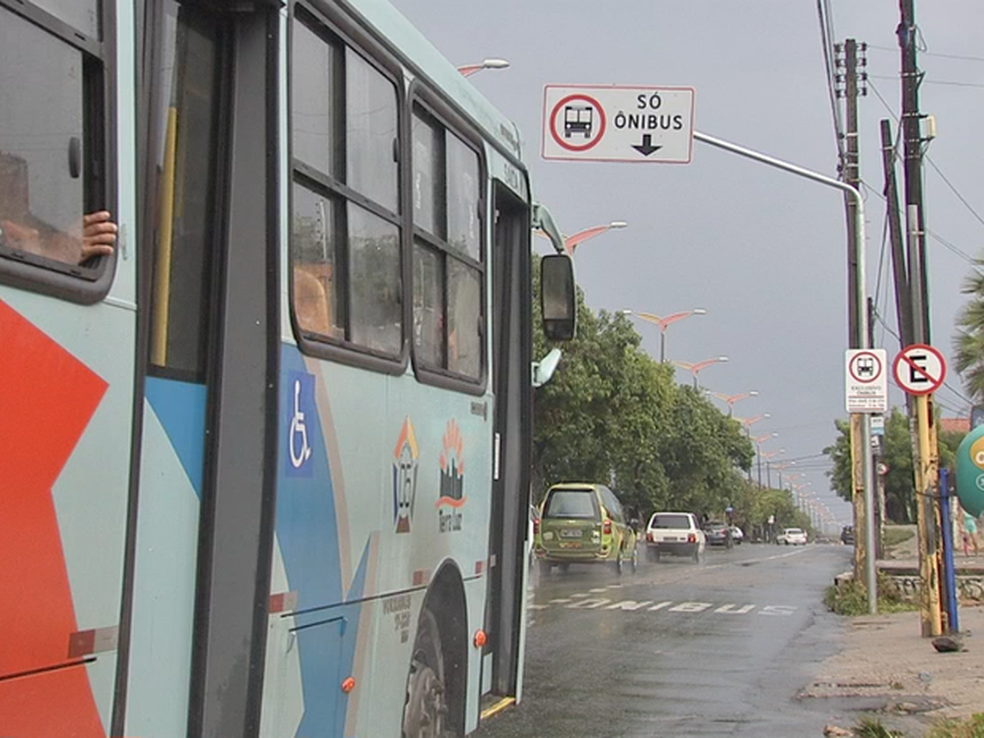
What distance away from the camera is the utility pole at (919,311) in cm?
1616

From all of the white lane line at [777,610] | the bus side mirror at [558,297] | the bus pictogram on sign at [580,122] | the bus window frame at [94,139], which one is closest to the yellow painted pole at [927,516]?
the bus pictogram on sign at [580,122]

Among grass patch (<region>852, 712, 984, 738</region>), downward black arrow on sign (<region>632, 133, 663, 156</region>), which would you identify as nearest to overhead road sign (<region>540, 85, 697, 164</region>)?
downward black arrow on sign (<region>632, 133, 663, 156</region>)

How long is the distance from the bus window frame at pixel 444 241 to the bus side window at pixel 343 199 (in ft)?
0.70

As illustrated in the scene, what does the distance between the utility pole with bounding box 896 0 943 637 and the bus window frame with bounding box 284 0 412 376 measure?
1126cm

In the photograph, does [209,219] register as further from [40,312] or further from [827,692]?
[827,692]

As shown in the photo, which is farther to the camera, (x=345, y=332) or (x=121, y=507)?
Result: (x=345, y=332)

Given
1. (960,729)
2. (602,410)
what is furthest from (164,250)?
(602,410)

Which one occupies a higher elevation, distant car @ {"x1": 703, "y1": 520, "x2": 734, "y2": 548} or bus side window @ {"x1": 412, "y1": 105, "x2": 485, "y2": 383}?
bus side window @ {"x1": 412, "y1": 105, "x2": 485, "y2": 383}

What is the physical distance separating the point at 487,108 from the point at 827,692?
6.55 metres

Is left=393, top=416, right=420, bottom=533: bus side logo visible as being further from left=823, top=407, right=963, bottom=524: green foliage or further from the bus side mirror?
left=823, top=407, right=963, bottom=524: green foliage

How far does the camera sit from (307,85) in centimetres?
514

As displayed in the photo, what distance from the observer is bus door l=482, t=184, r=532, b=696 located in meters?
8.19

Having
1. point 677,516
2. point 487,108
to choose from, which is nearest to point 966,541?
point 677,516

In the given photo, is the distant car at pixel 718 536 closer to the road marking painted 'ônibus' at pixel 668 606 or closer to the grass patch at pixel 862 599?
the grass patch at pixel 862 599
